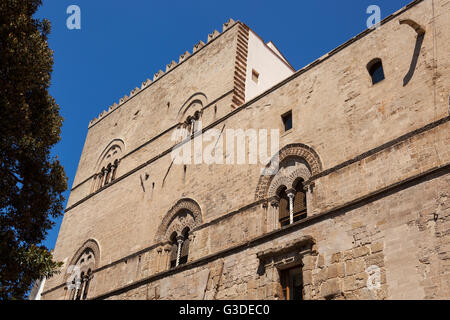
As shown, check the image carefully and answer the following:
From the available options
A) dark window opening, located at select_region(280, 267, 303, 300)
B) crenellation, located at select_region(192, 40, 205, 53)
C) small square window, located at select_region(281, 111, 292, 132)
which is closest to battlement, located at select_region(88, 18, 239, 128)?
crenellation, located at select_region(192, 40, 205, 53)

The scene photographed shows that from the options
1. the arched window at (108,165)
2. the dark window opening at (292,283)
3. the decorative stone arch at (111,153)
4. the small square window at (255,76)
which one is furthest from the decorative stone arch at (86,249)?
the dark window opening at (292,283)

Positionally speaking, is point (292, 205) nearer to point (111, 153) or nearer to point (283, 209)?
point (283, 209)

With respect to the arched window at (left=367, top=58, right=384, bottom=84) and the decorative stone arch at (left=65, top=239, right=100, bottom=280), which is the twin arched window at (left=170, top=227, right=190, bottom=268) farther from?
the arched window at (left=367, top=58, right=384, bottom=84)

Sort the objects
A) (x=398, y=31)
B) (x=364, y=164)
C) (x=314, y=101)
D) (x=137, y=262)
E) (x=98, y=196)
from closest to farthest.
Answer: (x=364, y=164) → (x=398, y=31) → (x=314, y=101) → (x=137, y=262) → (x=98, y=196)

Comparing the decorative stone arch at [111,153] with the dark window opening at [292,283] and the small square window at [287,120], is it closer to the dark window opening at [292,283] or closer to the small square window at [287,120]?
the small square window at [287,120]

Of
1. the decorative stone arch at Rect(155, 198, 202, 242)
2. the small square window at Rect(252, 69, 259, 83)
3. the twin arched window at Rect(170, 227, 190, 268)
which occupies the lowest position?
the twin arched window at Rect(170, 227, 190, 268)

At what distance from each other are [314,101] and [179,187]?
14.6 ft

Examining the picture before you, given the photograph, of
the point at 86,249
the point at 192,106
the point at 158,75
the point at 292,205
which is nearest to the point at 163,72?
the point at 158,75

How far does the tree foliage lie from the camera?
7.94 metres

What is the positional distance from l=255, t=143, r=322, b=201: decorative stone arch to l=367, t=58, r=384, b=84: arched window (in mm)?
1956

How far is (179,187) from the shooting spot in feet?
44.7

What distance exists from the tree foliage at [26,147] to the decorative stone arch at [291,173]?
14.0 ft
